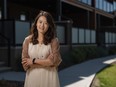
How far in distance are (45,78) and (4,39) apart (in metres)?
13.0

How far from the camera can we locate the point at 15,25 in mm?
16750

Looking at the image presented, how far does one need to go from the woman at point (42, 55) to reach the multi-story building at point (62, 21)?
469 inches

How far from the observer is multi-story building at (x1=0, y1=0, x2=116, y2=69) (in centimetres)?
1683

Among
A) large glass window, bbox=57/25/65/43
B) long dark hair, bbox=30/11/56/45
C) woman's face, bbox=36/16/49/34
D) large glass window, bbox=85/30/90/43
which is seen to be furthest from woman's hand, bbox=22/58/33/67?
large glass window, bbox=85/30/90/43

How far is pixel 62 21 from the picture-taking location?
78.5ft

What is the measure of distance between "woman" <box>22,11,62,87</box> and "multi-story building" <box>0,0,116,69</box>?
11.9 metres

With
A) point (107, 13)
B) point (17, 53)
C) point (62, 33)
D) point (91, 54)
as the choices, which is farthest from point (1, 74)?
point (107, 13)

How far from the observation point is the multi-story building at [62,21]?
16828 mm

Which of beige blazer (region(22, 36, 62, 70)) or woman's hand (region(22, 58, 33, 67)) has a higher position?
beige blazer (region(22, 36, 62, 70))

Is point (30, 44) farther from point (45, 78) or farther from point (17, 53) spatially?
point (17, 53)

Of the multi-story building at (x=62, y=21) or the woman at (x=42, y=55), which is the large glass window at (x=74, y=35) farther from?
the woman at (x=42, y=55)

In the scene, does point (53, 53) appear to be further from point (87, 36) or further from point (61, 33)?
point (87, 36)

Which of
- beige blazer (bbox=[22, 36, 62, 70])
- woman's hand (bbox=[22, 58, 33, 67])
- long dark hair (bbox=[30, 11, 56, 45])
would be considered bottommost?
woman's hand (bbox=[22, 58, 33, 67])

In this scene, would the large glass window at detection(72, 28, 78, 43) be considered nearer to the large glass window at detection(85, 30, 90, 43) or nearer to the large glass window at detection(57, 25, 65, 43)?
the large glass window at detection(57, 25, 65, 43)
